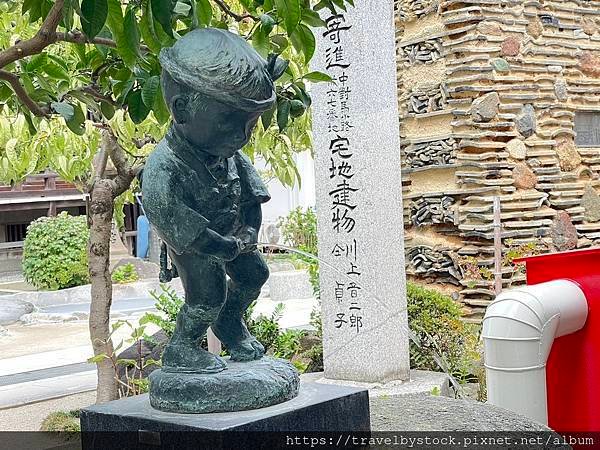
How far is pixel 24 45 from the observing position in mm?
2312

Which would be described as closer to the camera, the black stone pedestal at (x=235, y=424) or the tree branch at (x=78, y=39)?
the black stone pedestal at (x=235, y=424)

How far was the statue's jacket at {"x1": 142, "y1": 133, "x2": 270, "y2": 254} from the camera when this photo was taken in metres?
2.22

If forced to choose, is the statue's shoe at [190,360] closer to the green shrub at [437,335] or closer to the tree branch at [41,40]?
the tree branch at [41,40]

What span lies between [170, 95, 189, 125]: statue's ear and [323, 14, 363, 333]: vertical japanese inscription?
3.48m

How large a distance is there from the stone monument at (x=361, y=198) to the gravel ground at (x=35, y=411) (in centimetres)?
220

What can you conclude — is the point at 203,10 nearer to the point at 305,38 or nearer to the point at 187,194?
the point at 305,38

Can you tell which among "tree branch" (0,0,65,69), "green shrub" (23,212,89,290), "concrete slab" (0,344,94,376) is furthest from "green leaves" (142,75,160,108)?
"green shrub" (23,212,89,290)

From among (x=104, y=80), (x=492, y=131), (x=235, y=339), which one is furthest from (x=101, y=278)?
(x=492, y=131)

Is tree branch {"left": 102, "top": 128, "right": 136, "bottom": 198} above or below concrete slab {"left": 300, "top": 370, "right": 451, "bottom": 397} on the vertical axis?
above

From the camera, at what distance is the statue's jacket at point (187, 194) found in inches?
87.4

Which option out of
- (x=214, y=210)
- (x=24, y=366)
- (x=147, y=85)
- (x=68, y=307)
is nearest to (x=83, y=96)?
(x=147, y=85)

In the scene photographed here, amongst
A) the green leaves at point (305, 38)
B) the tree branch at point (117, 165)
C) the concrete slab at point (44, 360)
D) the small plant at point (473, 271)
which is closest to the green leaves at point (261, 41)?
the green leaves at point (305, 38)

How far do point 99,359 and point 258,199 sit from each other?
2865 millimetres

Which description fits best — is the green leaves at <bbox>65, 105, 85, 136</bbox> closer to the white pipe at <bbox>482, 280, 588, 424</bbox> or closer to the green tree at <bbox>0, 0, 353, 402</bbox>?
the green tree at <bbox>0, 0, 353, 402</bbox>
